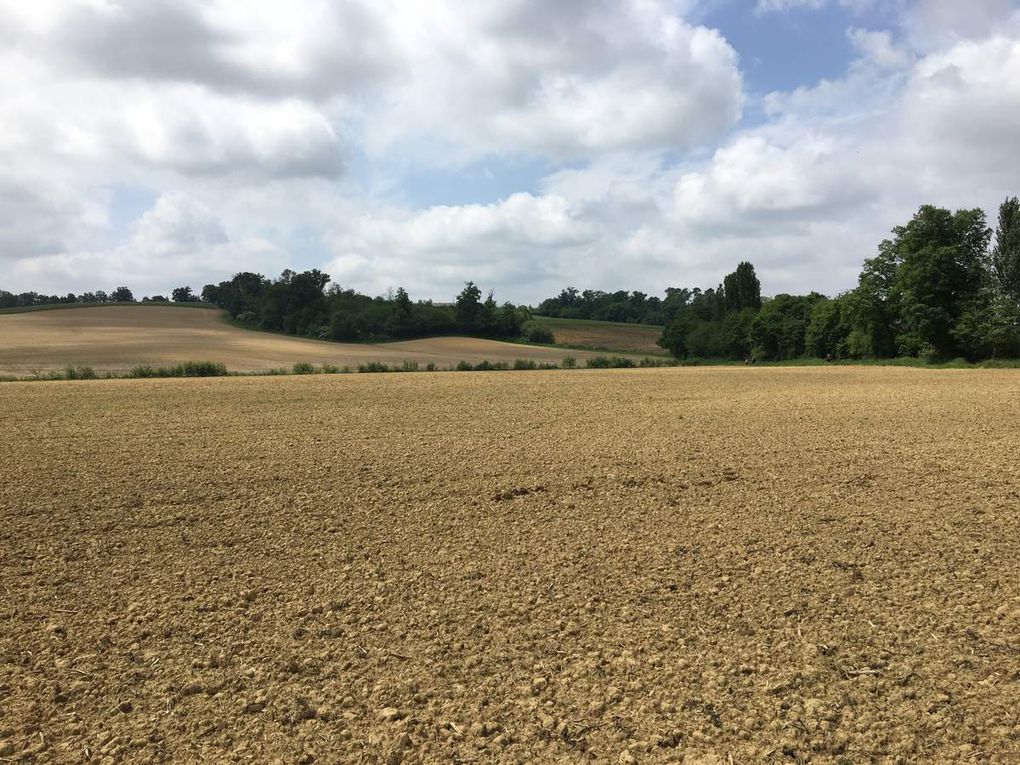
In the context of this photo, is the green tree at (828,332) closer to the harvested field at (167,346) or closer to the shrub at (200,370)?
the harvested field at (167,346)

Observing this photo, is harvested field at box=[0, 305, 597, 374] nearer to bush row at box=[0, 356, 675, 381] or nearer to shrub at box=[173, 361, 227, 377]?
bush row at box=[0, 356, 675, 381]

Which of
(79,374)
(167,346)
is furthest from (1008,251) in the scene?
(167,346)

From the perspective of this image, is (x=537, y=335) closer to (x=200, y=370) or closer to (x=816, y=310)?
(x=816, y=310)

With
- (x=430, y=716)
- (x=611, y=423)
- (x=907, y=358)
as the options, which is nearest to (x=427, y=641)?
(x=430, y=716)

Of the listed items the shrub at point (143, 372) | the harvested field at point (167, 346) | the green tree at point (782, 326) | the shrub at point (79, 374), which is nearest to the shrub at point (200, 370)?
the shrub at point (143, 372)

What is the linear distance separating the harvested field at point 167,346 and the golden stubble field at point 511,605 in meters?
39.1

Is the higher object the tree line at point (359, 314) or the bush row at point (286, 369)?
the tree line at point (359, 314)

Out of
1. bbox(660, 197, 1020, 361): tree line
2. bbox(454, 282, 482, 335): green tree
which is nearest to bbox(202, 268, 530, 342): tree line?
bbox(454, 282, 482, 335): green tree

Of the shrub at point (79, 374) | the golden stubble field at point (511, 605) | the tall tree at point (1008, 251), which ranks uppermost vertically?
the tall tree at point (1008, 251)

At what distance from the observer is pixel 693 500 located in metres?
10.1

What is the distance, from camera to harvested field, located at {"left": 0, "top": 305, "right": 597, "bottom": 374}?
2053 inches

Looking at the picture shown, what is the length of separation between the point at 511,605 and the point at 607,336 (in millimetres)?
110751

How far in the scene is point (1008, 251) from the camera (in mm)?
47750

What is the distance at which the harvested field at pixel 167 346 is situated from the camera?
2053 inches
